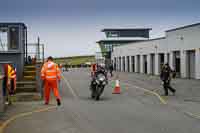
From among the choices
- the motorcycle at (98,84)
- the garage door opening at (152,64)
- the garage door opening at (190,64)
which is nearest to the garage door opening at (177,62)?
the garage door opening at (190,64)

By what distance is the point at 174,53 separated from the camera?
136 feet

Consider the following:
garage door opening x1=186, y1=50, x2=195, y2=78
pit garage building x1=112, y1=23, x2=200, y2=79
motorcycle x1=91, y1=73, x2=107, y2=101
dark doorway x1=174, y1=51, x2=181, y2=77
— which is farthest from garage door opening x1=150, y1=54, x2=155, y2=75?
motorcycle x1=91, y1=73, x2=107, y2=101

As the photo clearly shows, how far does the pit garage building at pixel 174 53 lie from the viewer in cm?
3588

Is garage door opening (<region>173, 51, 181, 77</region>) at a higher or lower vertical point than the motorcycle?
higher

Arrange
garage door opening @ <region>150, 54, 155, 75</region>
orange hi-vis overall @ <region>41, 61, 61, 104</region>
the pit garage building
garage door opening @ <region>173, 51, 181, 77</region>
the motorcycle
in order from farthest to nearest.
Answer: garage door opening @ <region>150, 54, 155, 75</region>, garage door opening @ <region>173, 51, 181, 77</region>, the pit garage building, the motorcycle, orange hi-vis overall @ <region>41, 61, 61, 104</region>

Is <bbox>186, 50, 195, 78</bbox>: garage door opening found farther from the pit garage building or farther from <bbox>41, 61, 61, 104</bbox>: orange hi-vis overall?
<bbox>41, 61, 61, 104</bbox>: orange hi-vis overall

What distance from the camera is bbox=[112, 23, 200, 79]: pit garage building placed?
3588 centimetres

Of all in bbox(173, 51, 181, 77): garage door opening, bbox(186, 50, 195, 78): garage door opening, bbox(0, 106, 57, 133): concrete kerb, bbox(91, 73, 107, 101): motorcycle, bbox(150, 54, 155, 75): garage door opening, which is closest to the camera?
bbox(0, 106, 57, 133): concrete kerb

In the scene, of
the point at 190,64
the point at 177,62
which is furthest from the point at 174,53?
the point at 190,64

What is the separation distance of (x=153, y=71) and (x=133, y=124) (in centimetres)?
4073

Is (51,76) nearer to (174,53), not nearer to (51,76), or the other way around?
(51,76)

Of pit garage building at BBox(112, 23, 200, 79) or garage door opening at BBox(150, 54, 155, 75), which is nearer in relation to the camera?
pit garage building at BBox(112, 23, 200, 79)

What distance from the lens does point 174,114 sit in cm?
1144

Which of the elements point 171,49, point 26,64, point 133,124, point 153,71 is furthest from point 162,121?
point 153,71
